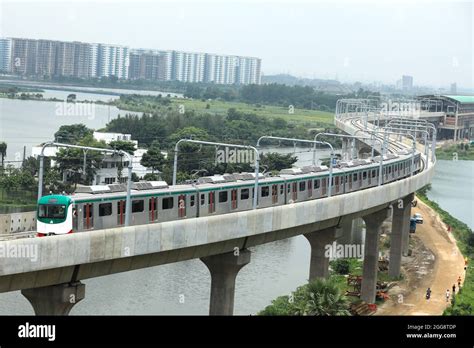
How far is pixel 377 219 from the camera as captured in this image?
28266 millimetres

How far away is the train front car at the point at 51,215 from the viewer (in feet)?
46.6

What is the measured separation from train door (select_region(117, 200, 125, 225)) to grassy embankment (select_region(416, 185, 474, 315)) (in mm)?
12536

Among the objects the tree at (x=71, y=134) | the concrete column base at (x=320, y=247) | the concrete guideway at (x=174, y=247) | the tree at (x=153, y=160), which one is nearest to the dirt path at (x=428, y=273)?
the concrete column base at (x=320, y=247)

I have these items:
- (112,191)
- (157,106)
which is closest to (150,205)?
(112,191)

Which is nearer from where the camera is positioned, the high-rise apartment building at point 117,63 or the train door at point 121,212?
the train door at point 121,212

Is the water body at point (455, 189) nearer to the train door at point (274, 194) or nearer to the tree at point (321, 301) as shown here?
the train door at point (274, 194)

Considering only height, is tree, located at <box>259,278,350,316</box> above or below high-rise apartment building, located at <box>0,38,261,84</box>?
below

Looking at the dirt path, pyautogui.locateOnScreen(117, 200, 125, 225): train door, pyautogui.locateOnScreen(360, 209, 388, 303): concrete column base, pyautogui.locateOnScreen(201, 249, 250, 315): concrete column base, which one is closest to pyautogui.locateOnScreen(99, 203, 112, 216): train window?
pyautogui.locateOnScreen(117, 200, 125, 225): train door

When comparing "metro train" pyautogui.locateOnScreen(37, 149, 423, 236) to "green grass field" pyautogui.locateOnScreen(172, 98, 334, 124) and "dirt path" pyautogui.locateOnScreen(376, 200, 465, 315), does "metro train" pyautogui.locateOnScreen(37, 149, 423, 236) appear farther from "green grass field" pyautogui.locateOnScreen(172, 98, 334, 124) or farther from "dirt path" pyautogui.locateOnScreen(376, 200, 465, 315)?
"green grass field" pyautogui.locateOnScreen(172, 98, 334, 124)

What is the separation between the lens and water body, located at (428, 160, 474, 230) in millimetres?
55469

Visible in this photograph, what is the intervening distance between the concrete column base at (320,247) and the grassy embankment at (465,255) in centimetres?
484

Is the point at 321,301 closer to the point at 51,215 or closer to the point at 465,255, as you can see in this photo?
the point at 51,215

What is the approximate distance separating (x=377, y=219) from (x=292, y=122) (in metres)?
60.7

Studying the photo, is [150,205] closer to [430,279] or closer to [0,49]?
[430,279]
